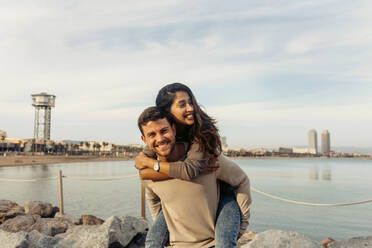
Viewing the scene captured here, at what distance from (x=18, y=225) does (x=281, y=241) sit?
5.30 metres

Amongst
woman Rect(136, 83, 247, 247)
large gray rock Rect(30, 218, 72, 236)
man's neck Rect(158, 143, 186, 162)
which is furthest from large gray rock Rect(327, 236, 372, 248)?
large gray rock Rect(30, 218, 72, 236)

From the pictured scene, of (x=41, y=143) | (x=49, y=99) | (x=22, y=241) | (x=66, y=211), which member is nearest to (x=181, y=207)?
(x=22, y=241)

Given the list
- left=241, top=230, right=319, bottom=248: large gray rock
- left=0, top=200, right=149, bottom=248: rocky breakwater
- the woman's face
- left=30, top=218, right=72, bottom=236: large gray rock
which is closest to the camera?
the woman's face

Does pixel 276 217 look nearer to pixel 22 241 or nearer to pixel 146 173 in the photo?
pixel 22 241

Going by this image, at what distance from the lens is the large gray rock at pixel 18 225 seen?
7000 millimetres

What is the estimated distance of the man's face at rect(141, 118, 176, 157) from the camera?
75.8 inches

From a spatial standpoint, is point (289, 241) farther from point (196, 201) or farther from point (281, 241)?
point (196, 201)

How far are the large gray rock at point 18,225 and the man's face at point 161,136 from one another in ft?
20.6

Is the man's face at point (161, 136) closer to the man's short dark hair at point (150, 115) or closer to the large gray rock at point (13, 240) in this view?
the man's short dark hair at point (150, 115)

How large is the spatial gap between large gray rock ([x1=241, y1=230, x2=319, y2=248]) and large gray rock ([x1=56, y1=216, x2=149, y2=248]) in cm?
219

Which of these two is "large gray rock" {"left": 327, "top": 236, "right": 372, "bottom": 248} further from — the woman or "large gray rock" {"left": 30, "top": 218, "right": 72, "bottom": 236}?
"large gray rock" {"left": 30, "top": 218, "right": 72, "bottom": 236}

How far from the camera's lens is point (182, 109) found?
2.00 metres

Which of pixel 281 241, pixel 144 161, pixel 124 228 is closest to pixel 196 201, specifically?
pixel 144 161

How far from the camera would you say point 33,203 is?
31.2ft
